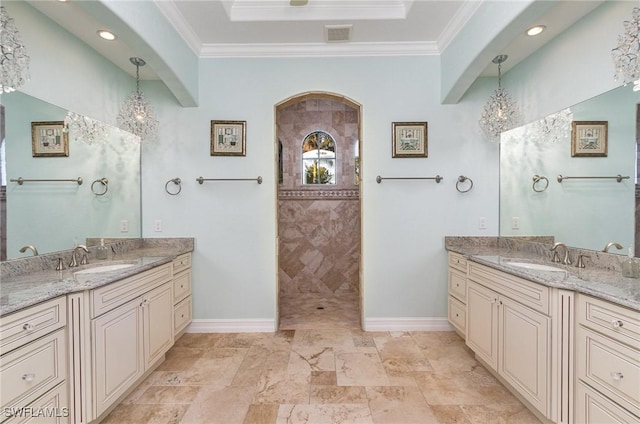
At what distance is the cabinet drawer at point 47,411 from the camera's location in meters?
1.30

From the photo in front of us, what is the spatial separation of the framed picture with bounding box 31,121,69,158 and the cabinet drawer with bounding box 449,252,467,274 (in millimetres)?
3327

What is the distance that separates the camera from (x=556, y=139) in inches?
93.9

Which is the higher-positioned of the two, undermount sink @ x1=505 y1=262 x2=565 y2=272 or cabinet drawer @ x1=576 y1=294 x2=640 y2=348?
undermount sink @ x1=505 y1=262 x2=565 y2=272

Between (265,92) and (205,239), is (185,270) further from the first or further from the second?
(265,92)

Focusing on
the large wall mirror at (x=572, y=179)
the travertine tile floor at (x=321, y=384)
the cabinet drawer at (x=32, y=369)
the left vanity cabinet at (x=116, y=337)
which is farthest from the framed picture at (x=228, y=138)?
the large wall mirror at (x=572, y=179)

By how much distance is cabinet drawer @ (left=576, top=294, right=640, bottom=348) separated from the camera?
128 centimetres

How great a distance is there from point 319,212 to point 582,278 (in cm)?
325

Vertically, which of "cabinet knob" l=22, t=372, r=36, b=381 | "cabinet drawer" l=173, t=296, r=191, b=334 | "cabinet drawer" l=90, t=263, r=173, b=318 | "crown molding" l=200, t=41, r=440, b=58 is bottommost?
"cabinet drawer" l=173, t=296, r=191, b=334

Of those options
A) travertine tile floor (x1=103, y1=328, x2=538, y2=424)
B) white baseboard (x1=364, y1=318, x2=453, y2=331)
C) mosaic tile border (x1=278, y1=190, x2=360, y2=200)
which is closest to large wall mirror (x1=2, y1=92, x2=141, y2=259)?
travertine tile floor (x1=103, y1=328, x2=538, y2=424)

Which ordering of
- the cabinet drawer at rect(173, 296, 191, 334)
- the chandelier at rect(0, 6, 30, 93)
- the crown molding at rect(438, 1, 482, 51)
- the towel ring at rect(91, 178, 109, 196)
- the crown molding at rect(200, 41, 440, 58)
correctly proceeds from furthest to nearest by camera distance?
the crown molding at rect(200, 41, 440, 58) < the cabinet drawer at rect(173, 296, 191, 334) < the towel ring at rect(91, 178, 109, 196) < the crown molding at rect(438, 1, 482, 51) < the chandelier at rect(0, 6, 30, 93)

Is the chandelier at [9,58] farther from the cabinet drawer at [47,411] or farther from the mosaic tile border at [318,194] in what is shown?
the mosaic tile border at [318,194]

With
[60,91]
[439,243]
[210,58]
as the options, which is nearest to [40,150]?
[60,91]

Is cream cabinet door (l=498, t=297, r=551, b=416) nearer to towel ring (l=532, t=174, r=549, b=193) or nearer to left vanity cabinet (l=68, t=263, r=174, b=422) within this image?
towel ring (l=532, t=174, r=549, b=193)

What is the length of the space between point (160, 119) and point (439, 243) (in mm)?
3129
